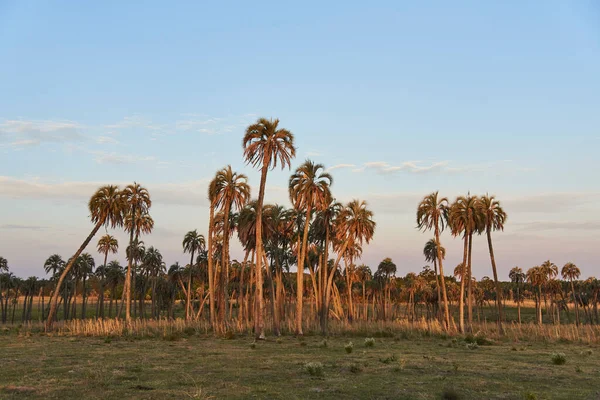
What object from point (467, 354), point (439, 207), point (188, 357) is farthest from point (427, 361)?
point (439, 207)

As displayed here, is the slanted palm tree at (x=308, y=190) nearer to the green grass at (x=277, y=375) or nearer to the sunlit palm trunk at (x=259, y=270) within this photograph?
the sunlit palm trunk at (x=259, y=270)

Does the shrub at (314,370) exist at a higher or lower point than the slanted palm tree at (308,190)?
lower

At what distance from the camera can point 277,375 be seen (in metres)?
17.9

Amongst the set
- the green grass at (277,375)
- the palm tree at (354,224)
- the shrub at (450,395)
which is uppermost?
the palm tree at (354,224)

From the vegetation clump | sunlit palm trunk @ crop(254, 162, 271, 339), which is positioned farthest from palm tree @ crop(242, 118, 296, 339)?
the vegetation clump

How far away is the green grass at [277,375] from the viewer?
1416 centimetres

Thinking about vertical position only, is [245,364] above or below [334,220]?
below

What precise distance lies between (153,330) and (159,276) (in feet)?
160

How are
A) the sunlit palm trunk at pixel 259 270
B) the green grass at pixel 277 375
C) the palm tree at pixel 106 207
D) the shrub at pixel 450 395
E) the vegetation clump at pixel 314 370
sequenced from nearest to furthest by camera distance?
the shrub at pixel 450 395, the green grass at pixel 277 375, the vegetation clump at pixel 314 370, the sunlit palm trunk at pixel 259 270, the palm tree at pixel 106 207

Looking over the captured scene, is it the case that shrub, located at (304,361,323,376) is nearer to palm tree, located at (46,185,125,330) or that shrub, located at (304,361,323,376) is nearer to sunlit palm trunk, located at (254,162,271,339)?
sunlit palm trunk, located at (254,162,271,339)

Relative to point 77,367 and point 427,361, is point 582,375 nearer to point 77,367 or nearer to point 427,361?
point 427,361

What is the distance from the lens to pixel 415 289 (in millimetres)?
96250

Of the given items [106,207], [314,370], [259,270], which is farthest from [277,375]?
[106,207]

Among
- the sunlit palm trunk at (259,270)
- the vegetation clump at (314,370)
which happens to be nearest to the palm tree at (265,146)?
the sunlit palm trunk at (259,270)
